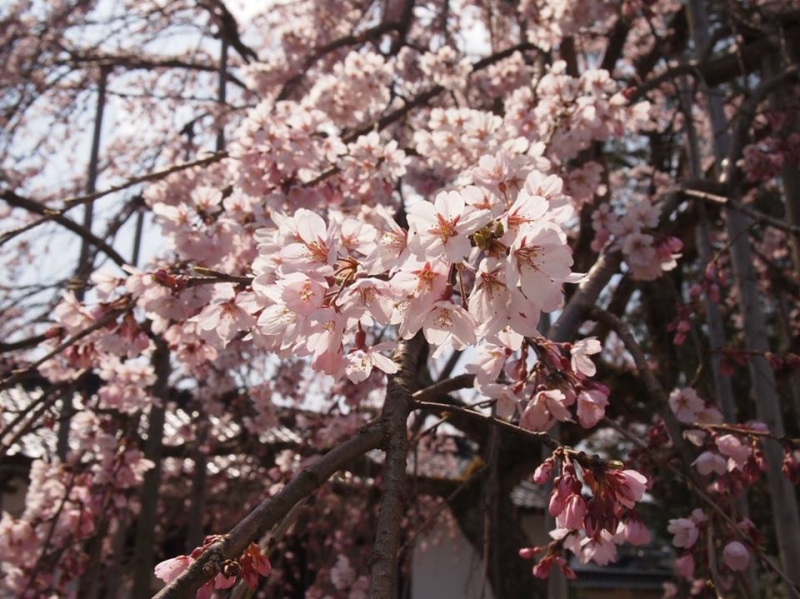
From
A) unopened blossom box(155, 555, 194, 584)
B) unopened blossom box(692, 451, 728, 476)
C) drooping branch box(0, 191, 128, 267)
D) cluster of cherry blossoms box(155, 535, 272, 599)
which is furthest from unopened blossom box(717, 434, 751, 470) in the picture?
drooping branch box(0, 191, 128, 267)

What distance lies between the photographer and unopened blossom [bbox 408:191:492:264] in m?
0.93

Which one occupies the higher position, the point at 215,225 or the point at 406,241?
the point at 215,225

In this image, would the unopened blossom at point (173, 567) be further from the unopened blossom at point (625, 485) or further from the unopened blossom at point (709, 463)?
the unopened blossom at point (709, 463)

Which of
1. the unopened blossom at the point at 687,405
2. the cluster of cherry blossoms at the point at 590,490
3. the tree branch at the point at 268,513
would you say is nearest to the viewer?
the tree branch at the point at 268,513

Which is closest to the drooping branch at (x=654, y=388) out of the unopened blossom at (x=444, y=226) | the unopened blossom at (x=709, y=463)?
the unopened blossom at (x=709, y=463)

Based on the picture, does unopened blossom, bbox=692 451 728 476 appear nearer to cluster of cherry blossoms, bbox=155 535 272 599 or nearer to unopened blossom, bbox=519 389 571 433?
unopened blossom, bbox=519 389 571 433

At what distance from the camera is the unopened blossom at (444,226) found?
934 millimetres

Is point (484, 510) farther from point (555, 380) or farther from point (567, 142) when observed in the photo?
point (567, 142)

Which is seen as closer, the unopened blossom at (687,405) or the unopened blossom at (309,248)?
the unopened blossom at (309,248)

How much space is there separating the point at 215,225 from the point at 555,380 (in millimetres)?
1144

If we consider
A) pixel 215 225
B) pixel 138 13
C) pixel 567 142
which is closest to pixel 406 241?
pixel 215 225

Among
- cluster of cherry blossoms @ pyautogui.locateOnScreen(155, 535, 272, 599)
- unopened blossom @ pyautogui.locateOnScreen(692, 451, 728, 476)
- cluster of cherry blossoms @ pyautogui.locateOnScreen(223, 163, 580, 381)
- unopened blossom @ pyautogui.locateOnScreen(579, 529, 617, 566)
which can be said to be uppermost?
cluster of cherry blossoms @ pyautogui.locateOnScreen(223, 163, 580, 381)

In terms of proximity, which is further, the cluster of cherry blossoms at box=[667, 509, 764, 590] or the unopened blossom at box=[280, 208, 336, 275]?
the cluster of cherry blossoms at box=[667, 509, 764, 590]

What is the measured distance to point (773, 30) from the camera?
10.8 feet
